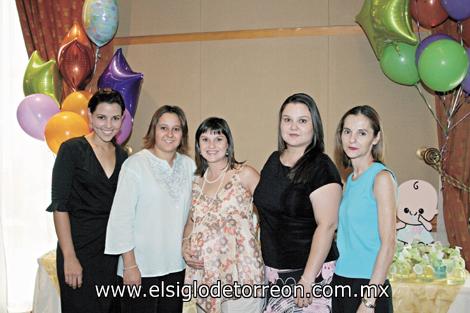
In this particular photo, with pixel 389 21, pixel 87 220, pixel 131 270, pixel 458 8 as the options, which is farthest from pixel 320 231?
pixel 458 8

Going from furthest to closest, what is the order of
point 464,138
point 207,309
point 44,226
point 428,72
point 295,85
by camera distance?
→ 1. point 44,226
2. point 295,85
3. point 464,138
4. point 428,72
5. point 207,309

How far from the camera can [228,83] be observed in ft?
13.4

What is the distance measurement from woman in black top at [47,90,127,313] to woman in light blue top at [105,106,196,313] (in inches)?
3.3

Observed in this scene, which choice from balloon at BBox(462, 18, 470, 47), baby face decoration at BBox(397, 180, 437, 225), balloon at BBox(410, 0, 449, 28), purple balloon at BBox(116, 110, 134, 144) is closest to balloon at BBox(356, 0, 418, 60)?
balloon at BBox(410, 0, 449, 28)

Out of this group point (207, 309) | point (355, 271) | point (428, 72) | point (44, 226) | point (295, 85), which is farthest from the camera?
point (44, 226)

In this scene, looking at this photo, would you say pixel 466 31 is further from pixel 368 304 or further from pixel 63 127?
pixel 63 127

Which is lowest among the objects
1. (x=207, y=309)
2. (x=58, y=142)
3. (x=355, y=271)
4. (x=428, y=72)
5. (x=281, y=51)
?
(x=207, y=309)

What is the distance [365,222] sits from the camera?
6.65 ft

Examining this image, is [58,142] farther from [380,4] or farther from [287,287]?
[380,4]

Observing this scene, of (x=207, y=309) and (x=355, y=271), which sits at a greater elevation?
(x=355, y=271)

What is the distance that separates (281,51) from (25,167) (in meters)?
2.20

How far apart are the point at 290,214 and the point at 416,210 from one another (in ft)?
5.21

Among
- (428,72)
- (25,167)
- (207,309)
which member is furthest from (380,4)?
(25,167)

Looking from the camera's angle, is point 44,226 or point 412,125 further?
point 44,226
